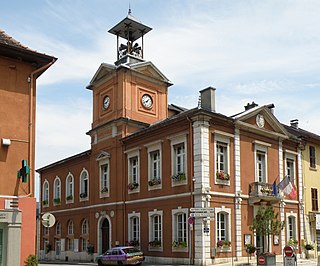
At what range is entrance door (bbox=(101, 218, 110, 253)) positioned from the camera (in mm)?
34294

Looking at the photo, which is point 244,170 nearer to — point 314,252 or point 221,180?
point 221,180

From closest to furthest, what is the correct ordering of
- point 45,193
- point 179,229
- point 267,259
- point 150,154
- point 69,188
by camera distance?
point 267,259
point 179,229
point 150,154
point 69,188
point 45,193

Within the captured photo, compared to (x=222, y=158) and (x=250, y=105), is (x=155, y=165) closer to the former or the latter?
(x=222, y=158)

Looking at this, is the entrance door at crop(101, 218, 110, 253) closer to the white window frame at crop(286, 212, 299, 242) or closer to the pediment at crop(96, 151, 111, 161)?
the pediment at crop(96, 151, 111, 161)

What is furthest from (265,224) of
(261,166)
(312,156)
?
(312,156)

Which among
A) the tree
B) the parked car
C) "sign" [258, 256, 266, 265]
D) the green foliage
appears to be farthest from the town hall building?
the green foliage

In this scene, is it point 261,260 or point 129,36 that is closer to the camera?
point 261,260

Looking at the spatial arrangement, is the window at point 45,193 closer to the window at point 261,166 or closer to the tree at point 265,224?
the window at point 261,166

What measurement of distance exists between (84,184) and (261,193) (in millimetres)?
15325

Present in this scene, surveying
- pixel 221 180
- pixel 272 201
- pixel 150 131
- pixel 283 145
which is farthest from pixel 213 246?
pixel 283 145

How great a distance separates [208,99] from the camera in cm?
3023

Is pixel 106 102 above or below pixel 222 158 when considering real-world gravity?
above

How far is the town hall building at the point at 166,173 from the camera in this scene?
27469 millimetres

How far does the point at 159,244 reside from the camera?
96.1 ft
